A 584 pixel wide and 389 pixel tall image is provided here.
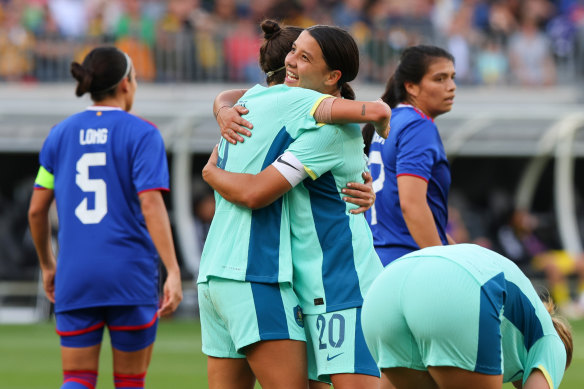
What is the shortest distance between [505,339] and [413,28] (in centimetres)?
1536

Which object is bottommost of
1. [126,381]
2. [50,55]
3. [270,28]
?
[126,381]

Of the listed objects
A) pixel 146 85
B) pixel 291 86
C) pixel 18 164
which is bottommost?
pixel 18 164

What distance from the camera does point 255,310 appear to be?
12.7 feet

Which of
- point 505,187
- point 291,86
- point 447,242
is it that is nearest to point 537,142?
point 505,187

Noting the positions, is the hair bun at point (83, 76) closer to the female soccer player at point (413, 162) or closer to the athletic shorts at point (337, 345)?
the female soccer player at point (413, 162)

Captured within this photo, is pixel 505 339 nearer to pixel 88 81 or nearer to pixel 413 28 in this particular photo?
pixel 88 81

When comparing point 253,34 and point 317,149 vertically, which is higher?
point 317,149

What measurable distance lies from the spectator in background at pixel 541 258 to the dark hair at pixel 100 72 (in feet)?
39.0

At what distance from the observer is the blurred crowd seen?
17484 millimetres

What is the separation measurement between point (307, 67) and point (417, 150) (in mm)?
1393

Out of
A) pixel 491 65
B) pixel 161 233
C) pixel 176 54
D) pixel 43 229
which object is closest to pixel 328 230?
pixel 161 233

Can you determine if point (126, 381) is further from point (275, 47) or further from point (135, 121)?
point (275, 47)

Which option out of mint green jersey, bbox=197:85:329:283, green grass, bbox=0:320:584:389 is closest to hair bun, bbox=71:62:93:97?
mint green jersey, bbox=197:85:329:283

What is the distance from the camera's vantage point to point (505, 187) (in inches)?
744
